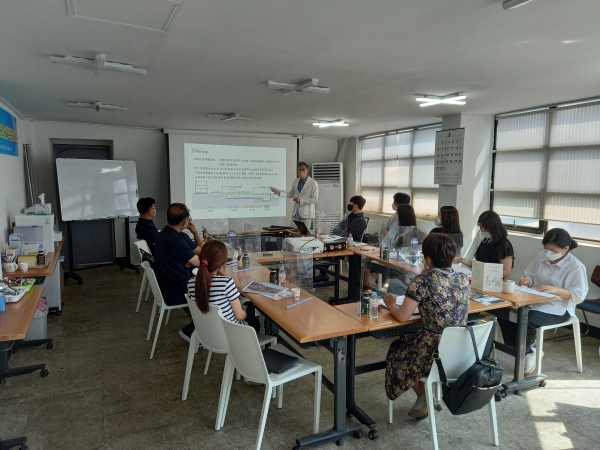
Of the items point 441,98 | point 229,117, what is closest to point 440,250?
point 441,98

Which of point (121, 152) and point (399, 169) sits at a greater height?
point (121, 152)

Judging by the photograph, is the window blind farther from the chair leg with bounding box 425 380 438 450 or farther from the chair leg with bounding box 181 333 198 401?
the chair leg with bounding box 181 333 198 401

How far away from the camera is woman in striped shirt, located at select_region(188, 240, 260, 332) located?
2430 millimetres

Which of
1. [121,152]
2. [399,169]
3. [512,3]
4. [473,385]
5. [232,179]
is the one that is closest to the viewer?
[512,3]

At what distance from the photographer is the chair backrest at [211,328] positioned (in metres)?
2.45

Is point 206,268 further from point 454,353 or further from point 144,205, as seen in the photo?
point 144,205

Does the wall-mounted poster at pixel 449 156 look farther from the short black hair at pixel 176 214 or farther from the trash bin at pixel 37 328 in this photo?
the trash bin at pixel 37 328

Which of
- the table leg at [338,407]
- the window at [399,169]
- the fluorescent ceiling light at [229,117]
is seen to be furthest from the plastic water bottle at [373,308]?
the window at [399,169]

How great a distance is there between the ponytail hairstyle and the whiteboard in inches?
202

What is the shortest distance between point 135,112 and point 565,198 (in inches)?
223

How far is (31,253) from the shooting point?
4.16 meters

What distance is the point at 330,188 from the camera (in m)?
8.80

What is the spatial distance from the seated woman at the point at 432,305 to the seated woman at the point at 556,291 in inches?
37.8

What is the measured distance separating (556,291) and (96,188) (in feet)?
21.6
